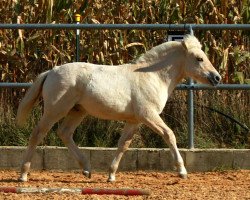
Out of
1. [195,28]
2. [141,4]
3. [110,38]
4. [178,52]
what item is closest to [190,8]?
[141,4]

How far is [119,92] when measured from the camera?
10.5 meters

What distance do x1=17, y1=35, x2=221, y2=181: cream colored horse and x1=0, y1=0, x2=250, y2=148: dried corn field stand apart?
1511 millimetres

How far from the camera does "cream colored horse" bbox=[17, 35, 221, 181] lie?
34.3ft

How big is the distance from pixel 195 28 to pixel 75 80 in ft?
7.55

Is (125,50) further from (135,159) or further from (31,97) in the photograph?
(31,97)

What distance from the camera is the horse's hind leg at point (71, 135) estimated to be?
10812mm

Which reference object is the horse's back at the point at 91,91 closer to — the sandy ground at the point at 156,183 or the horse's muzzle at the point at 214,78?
the sandy ground at the point at 156,183

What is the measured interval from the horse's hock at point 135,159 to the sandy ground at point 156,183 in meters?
0.12

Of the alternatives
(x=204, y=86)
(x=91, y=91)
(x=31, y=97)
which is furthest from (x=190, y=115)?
(x=31, y=97)

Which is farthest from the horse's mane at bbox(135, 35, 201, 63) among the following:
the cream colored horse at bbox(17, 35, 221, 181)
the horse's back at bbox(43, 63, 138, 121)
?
the horse's back at bbox(43, 63, 138, 121)

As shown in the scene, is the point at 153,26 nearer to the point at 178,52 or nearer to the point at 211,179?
the point at 178,52

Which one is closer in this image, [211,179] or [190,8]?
[211,179]

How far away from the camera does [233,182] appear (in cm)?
1066

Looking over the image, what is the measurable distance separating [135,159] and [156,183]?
1.36m
